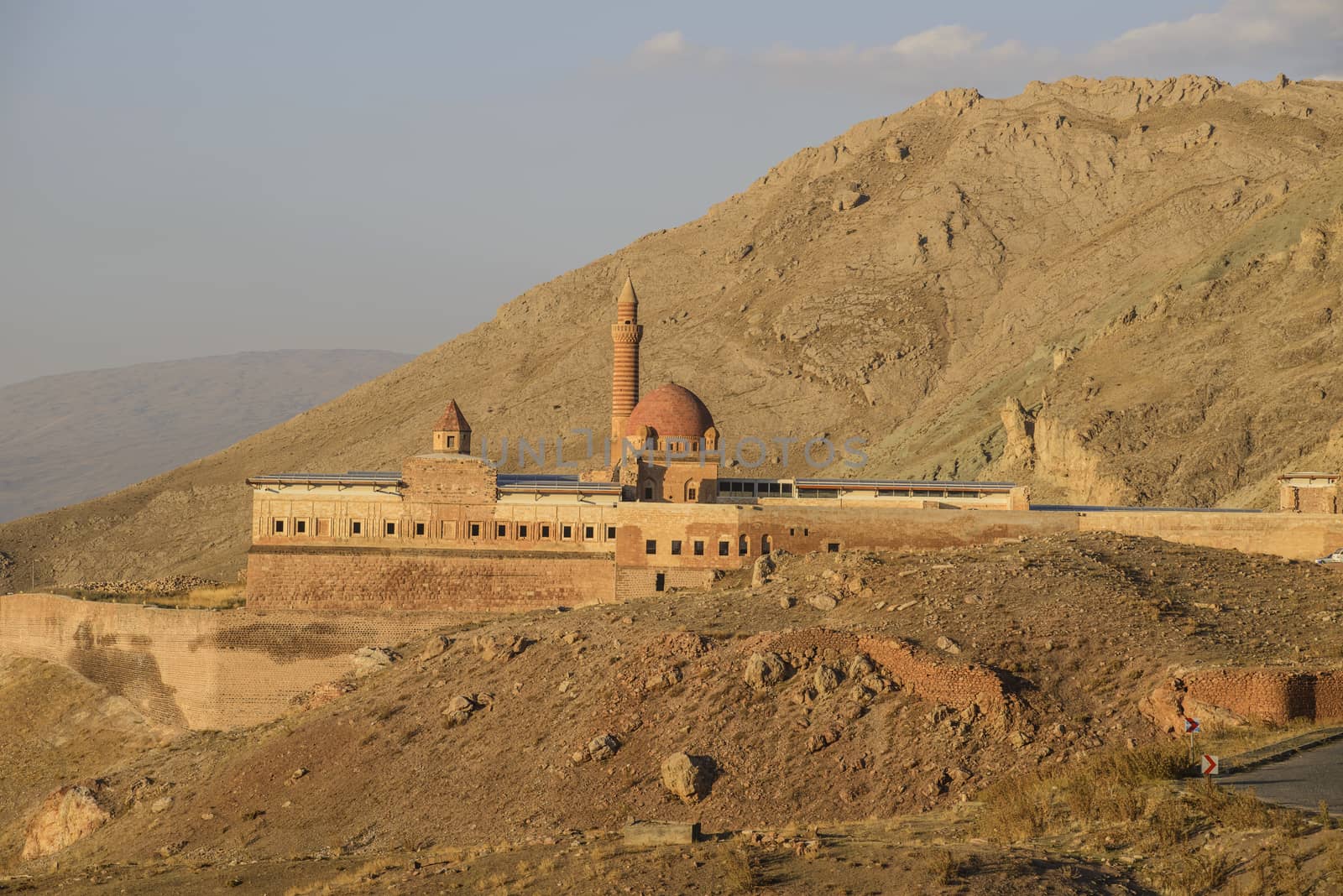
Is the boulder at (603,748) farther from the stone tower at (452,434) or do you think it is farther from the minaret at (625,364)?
the minaret at (625,364)

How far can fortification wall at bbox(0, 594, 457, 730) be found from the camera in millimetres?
47094

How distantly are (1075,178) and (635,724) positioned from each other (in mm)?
100361

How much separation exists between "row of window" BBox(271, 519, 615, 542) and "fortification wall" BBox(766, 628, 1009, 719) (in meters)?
16.0

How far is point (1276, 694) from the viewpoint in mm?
28672

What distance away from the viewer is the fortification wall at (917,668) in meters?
30.1

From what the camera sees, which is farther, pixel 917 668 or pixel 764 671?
pixel 764 671

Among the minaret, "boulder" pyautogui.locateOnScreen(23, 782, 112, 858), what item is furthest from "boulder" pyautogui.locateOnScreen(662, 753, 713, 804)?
the minaret

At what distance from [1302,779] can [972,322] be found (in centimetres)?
9111

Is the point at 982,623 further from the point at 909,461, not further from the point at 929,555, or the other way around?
the point at 909,461

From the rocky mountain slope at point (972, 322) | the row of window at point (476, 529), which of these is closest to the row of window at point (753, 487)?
the row of window at point (476, 529)

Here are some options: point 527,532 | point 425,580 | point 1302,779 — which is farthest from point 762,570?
point 1302,779

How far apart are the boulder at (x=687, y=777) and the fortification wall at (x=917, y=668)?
13.1 feet

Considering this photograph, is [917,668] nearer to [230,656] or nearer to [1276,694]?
[1276,694]

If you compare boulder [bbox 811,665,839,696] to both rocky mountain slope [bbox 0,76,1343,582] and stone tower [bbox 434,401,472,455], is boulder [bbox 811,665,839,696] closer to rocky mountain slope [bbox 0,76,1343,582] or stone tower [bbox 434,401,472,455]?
stone tower [bbox 434,401,472,455]
